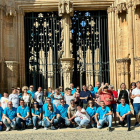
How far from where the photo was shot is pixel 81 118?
32.9 feet

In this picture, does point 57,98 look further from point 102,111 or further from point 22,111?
point 102,111

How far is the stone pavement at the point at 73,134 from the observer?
29.1ft

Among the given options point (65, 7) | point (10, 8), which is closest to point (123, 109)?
point (65, 7)

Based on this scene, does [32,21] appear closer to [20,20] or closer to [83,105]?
[20,20]

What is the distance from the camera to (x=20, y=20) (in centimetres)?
1478

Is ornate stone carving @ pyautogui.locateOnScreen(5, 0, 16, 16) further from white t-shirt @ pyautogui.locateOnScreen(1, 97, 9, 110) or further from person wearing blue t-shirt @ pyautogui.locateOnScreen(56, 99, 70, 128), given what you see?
person wearing blue t-shirt @ pyautogui.locateOnScreen(56, 99, 70, 128)

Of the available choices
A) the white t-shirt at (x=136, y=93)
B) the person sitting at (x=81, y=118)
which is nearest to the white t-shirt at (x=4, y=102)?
the person sitting at (x=81, y=118)

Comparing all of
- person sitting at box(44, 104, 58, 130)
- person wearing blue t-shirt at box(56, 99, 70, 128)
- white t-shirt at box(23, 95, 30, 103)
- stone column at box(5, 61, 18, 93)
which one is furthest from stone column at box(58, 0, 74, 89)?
person sitting at box(44, 104, 58, 130)

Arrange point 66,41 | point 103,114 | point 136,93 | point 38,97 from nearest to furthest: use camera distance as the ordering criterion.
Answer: point 103,114, point 136,93, point 38,97, point 66,41

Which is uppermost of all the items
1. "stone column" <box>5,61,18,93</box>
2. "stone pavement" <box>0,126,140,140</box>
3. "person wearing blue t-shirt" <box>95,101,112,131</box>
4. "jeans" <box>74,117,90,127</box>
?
"stone column" <box>5,61,18,93</box>

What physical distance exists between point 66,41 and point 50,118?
18.2ft

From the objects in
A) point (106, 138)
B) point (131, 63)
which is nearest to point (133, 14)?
point (131, 63)

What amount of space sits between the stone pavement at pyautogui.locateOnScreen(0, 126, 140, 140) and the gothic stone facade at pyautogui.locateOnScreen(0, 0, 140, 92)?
4680 millimetres

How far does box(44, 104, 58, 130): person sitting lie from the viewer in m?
9.99
